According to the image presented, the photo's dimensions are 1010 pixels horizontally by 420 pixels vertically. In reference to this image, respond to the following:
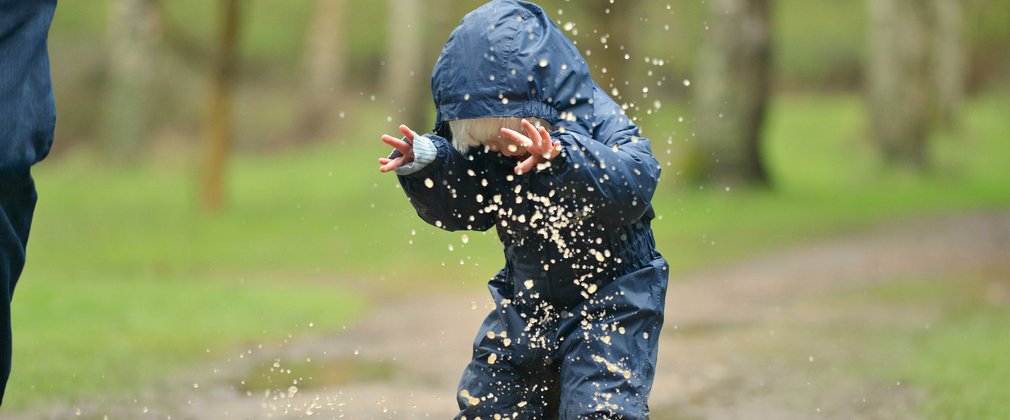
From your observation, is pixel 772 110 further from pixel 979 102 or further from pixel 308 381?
pixel 308 381

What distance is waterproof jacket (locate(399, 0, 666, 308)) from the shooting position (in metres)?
3.87

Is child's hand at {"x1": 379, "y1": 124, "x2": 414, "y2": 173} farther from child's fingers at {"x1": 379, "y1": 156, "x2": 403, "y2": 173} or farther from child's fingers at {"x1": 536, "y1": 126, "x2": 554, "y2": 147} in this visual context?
child's fingers at {"x1": 536, "y1": 126, "x2": 554, "y2": 147}

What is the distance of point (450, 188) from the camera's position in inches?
161

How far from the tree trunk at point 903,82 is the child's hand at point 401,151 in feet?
63.6

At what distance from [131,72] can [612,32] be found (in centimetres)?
1008

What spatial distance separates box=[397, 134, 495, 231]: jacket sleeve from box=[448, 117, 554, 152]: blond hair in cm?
5

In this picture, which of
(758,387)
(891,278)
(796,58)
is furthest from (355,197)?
(796,58)

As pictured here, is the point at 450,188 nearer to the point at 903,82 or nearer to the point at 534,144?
the point at 534,144

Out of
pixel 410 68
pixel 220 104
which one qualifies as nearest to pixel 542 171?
pixel 220 104

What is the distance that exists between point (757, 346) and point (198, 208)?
32.4ft

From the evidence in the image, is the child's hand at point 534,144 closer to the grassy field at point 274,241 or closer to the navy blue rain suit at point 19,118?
the navy blue rain suit at point 19,118

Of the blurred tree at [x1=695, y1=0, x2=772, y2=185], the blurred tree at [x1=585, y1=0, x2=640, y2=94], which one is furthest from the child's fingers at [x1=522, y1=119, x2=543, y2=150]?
the blurred tree at [x1=695, y1=0, x2=772, y2=185]

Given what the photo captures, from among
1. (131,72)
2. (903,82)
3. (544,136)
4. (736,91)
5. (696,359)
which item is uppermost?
(131,72)

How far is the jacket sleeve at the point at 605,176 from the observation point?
12.5ft
